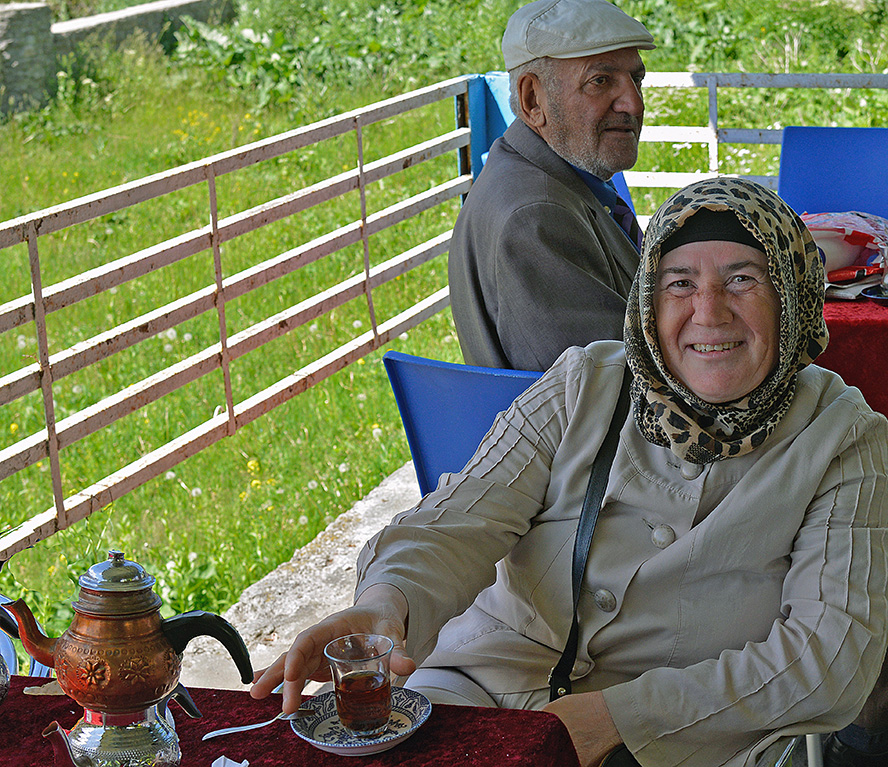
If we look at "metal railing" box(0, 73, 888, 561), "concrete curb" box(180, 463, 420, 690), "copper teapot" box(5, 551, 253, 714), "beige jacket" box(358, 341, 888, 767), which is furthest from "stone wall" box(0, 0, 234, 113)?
"copper teapot" box(5, 551, 253, 714)

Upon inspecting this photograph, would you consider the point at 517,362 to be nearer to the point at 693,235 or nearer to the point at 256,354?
the point at 693,235

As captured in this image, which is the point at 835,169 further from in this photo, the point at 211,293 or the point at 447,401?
the point at 447,401

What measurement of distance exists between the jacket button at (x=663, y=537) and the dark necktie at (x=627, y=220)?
135 centimetres

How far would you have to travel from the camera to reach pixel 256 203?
7.75 m

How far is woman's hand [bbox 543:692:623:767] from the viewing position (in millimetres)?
1599

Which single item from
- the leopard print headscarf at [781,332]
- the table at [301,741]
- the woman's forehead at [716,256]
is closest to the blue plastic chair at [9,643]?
the table at [301,741]

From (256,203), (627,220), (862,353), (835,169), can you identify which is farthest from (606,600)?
(256,203)

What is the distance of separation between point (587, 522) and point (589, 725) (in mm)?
349

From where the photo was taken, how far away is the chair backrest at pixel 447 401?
2.12 m

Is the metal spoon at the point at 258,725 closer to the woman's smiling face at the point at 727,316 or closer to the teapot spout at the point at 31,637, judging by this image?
the teapot spout at the point at 31,637

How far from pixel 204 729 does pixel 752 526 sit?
0.88 m

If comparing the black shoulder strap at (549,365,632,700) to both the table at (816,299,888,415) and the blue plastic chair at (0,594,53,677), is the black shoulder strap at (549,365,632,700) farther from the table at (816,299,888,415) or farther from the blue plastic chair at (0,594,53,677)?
the table at (816,299,888,415)

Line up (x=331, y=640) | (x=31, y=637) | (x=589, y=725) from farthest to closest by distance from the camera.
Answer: (x=589, y=725), (x=331, y=640), (x=31, y=637)

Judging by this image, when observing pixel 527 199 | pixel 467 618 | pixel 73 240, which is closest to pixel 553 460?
pixel 467 618
